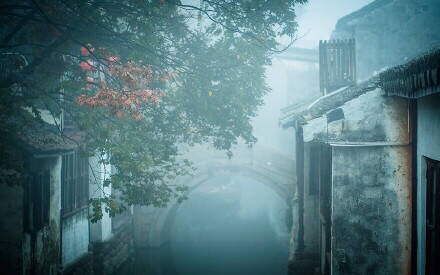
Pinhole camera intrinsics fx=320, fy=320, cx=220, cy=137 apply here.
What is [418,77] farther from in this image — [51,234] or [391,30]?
[391,30]

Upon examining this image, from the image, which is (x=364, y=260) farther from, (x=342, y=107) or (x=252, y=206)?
(x=252, y=206)

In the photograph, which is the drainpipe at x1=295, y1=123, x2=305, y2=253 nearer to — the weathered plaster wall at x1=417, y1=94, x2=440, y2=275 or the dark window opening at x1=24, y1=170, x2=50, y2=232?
the weathered plaster wall at x1=417, y1=94, x2=440, y2=275

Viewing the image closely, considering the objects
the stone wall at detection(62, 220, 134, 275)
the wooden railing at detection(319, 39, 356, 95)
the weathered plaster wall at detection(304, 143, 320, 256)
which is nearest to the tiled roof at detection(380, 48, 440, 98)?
the weathered plaster wall at detection(304, 143, 320, 256)

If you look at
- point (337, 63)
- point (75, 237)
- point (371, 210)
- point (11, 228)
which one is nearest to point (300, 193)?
point (337, 63)

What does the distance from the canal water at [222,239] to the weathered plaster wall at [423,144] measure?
11182mm

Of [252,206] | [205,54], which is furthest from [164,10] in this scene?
[252,206]

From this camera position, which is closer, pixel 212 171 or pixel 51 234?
pixel 51 234

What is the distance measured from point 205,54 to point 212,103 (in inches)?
40.9

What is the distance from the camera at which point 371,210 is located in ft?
14.0

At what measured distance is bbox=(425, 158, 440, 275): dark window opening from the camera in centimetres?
327

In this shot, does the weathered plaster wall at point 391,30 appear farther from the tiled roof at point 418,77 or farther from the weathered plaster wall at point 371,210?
the tiled roof at point 418,77

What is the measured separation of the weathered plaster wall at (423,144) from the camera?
3203mm

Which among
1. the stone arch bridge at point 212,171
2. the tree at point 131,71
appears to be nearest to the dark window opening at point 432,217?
the tree at point 131,71

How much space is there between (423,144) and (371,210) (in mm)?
1146
